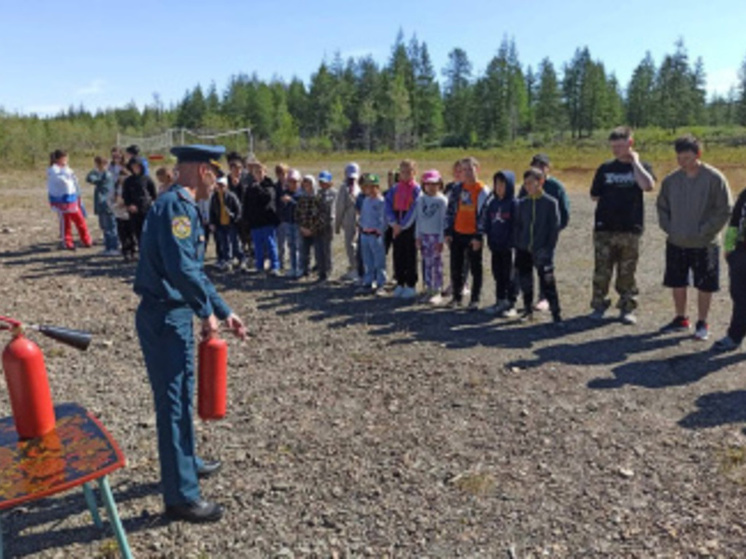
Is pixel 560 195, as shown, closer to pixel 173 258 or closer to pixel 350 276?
pixel 350 276

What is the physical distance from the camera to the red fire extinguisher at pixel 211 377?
154 inches

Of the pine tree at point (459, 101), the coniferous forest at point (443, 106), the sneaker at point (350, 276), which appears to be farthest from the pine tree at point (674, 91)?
the sneaker at point (350, 276)

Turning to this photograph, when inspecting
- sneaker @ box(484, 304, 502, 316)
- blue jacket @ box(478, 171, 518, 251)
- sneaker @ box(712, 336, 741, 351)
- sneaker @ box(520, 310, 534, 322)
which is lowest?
sneaker @ box(712, 336, 741, 351)

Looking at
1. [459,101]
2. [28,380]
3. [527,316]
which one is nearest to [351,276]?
[527,316]

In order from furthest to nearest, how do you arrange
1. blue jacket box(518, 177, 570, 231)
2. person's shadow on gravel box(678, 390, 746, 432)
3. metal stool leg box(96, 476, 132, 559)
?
blue jacket box(518, 177, 570, 231), person's shadow on gravel box(678, 390, 746, 432), metal stool leg box(96, 476, 132, 559)

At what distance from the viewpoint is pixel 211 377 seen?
396 cm

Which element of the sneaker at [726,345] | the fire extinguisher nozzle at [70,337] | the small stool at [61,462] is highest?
the fire extinguisher nozzle at [70,337]

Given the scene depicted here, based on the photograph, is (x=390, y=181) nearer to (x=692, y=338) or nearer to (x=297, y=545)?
(x=692, y=338)

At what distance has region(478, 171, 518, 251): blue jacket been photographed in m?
7.83

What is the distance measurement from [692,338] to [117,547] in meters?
6.23

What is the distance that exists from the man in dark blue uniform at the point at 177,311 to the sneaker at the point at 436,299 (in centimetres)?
514

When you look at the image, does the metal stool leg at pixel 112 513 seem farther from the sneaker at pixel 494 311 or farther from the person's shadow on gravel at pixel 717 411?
the sneaker at pixel 494 311

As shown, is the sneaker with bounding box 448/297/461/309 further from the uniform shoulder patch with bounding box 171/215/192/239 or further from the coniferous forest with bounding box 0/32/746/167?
the coniferous forest with bounding box 0/32/746/167

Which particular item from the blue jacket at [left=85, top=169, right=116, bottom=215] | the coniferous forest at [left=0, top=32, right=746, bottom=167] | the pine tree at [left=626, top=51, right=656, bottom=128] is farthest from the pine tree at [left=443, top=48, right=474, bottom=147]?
the blue jacket at [left=85, top=169, right=116, bottom=215]
